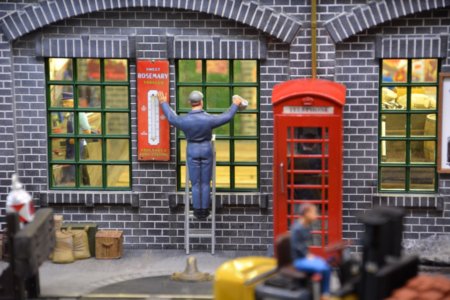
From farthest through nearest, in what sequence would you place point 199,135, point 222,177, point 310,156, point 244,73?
point 222,177 → point 244,73 → point 199,135 → point 310,156

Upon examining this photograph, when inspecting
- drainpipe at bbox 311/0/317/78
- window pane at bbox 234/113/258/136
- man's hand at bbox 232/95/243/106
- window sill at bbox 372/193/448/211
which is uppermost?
drainpipe at bbox 311/0/317/78

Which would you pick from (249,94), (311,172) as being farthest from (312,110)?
(249,94)

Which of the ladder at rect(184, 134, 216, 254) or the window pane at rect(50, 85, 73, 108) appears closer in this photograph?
the ladder at rect(184, 134, 216, 254)

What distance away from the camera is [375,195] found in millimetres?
14312

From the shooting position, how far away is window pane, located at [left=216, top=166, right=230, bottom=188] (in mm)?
14648

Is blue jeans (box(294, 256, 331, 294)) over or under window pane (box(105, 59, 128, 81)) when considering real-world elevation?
under

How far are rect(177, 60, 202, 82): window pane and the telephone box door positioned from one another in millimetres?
1887

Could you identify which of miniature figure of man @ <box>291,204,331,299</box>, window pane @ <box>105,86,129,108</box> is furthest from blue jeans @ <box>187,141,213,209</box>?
miniature figure of man @ <box>291,204,331,299</box>

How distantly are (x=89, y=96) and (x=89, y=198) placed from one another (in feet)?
5.00

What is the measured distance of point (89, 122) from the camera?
1472 centimetres

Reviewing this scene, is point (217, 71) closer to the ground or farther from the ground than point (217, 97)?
farther from the ground

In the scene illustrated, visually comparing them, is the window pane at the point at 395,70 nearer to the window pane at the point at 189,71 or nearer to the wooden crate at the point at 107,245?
the window pane at the point at 189,71

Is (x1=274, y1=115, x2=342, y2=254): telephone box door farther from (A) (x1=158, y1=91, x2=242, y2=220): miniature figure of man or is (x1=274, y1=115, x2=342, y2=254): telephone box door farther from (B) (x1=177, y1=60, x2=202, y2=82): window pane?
(B) (x1=177, y1=60, x2=202, y2=82): window pane

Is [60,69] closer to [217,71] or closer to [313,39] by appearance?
[217,71]
